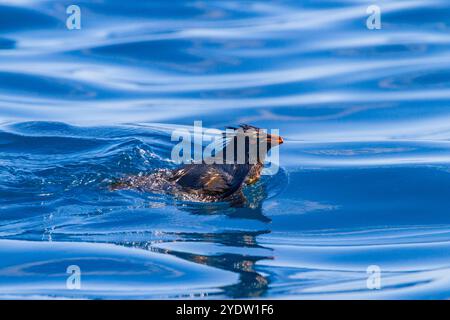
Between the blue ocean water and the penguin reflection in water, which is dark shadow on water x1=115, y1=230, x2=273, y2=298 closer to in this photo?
the blue ocean water

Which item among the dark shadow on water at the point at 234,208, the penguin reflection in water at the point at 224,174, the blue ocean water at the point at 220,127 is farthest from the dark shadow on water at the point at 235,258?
the penguin reflection in water at the point at 224,174

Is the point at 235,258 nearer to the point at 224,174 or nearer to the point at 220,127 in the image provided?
the point at 224,174

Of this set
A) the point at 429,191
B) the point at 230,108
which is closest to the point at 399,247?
the point at 429,191

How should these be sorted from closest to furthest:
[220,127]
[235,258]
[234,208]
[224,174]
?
1. [235,258]
2. [234,208]
3. [224,174]
4. [220,127]

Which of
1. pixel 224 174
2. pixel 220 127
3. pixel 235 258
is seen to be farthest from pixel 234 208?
pixel 220 127

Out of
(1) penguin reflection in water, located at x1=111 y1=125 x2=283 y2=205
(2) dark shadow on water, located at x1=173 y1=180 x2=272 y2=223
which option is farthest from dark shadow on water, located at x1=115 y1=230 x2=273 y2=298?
(1) penguin reflection in water, located at x1=111 y1=125 x2=283 y2=205
